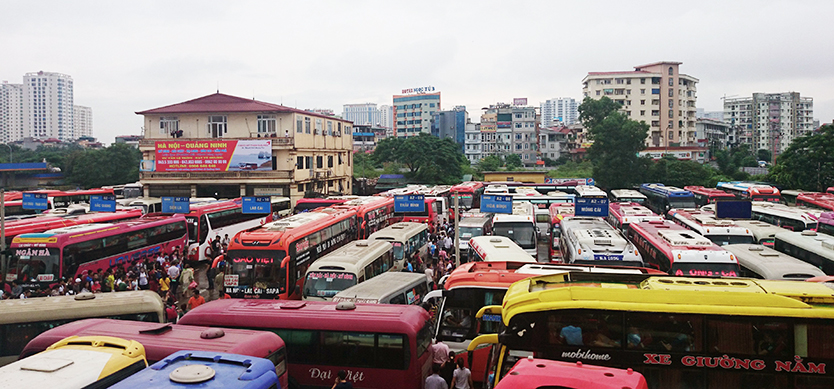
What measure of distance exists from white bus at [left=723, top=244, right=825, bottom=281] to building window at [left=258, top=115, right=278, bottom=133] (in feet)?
110

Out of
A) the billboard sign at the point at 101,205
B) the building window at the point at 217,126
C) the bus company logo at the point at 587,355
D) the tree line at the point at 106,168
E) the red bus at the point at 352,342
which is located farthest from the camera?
the tree line at the point at 106,168

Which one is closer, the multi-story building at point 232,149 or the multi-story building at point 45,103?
the multi-story building at point 232,149

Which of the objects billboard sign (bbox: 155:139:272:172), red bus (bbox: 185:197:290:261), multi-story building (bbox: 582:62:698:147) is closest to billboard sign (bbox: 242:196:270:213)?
red bus (bbox: 185:197:290:261)

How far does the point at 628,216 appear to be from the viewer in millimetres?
23031

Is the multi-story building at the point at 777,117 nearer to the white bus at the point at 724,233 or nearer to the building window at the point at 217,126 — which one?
the building window at the point at 217,126

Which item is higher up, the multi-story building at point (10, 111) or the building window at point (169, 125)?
the multi-story building at point (10, 111)

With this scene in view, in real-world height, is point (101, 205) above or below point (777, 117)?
below

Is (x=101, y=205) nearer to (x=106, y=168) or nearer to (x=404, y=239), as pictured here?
(x=404, y=239)

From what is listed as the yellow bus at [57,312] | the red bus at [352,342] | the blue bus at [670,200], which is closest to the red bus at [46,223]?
the yellow bus at [57,312]

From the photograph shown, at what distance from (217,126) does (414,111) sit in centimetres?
6691

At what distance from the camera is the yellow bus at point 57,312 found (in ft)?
33.4

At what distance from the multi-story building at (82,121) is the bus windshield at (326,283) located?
184992 millimetres

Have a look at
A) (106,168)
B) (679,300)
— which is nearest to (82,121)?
(106,168)

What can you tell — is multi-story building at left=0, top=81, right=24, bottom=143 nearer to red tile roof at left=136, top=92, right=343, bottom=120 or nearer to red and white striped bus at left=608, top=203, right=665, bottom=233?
red tile roof at left=136, top=92, right=343, bottom=120
